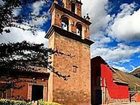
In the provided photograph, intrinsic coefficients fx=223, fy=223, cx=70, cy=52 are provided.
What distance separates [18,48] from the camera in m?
3.24

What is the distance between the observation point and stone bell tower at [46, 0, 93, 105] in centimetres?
2017

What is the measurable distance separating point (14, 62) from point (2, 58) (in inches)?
7.0

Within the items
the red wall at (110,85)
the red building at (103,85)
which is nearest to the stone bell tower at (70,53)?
the red building at (103,85)

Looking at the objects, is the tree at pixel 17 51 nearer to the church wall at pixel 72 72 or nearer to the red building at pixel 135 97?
the church wall at pixel 72 72

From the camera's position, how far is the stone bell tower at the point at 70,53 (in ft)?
66.2

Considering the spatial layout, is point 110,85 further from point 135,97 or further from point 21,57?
point 21,57

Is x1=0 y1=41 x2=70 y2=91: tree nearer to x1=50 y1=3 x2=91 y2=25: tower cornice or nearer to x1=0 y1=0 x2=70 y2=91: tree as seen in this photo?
x1=0 y1=0 x2=70 y2=91: tree

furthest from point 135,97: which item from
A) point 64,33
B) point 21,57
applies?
point 21,57

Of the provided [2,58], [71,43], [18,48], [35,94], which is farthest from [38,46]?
[35,94]

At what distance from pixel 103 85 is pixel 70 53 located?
8.35m

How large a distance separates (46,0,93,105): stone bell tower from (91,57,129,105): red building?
3974 millimetres

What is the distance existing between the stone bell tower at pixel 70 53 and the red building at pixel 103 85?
397cm

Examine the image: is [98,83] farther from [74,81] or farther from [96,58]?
[74,81]

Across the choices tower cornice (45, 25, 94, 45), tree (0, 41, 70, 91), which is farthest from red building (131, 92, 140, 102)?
tree (0, 41, 70, 91)
